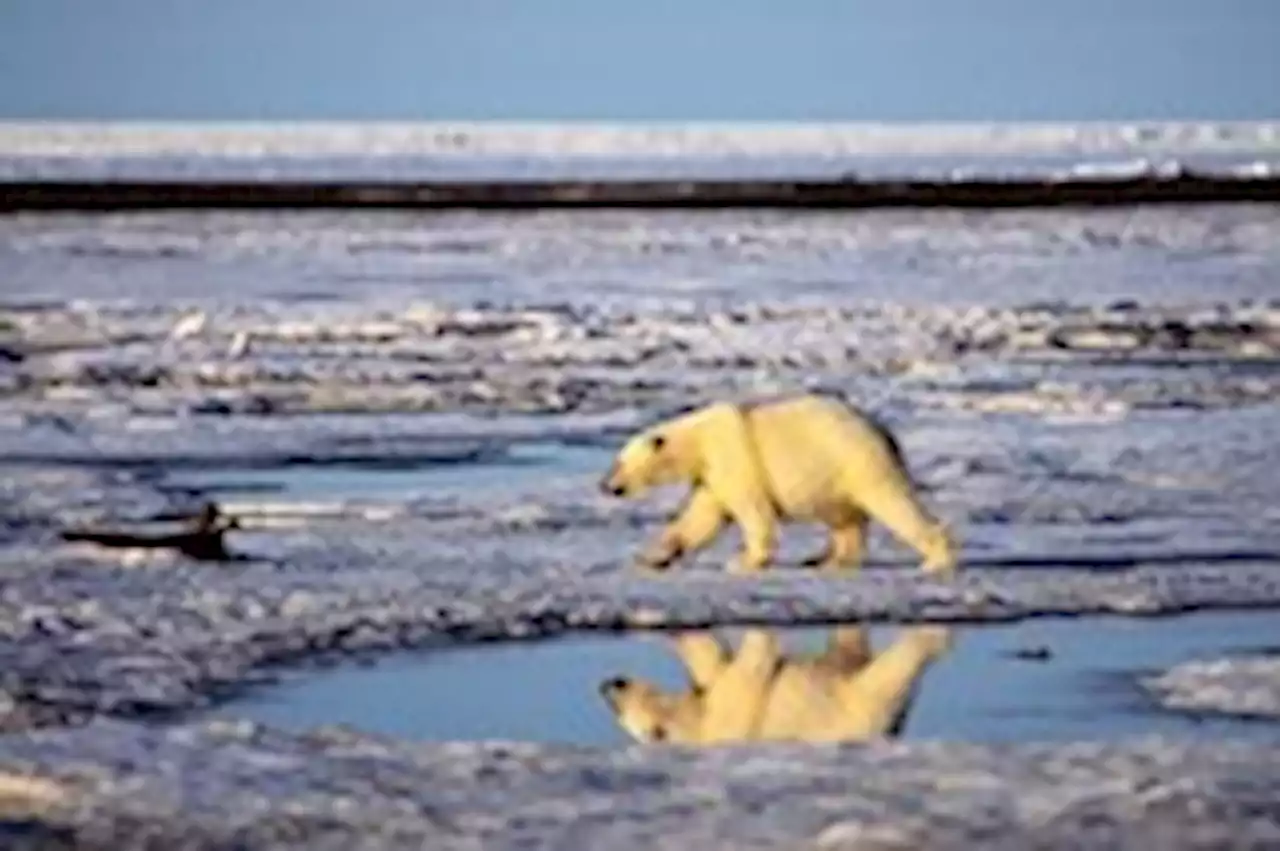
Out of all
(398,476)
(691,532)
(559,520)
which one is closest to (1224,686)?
(691,532)

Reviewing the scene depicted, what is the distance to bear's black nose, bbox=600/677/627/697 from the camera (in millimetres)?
10336

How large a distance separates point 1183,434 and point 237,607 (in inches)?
312

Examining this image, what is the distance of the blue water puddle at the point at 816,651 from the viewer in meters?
9.73

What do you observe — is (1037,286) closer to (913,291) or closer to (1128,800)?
(913,291)

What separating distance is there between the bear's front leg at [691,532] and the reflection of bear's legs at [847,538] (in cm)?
39

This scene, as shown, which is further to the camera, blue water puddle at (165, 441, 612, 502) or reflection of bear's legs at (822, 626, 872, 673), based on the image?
blue water puddle at (165, 441, 612, 502)

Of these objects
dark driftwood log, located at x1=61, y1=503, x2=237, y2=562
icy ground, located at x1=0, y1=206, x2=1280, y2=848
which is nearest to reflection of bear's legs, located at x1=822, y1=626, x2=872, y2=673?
icy ground, located at x1=0, y1=206, x2=1280, y2=848

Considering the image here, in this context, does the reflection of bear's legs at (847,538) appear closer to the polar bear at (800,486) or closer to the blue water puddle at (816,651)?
the polar bear at (800,486)

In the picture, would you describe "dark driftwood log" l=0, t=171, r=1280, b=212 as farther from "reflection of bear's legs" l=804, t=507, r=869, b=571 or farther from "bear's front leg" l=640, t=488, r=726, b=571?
"reflection of bear's legs" l=804, t=507, r=869, b=571

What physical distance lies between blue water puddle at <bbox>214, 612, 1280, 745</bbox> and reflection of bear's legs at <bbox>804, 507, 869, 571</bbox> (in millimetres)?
1798

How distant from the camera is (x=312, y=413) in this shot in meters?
20.5

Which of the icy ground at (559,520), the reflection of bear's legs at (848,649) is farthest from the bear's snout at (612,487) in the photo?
the reflection of bear's legs at (848,649)

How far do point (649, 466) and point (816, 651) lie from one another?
325 cm

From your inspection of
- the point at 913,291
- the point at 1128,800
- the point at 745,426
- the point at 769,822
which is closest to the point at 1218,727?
the point at 1128,800
